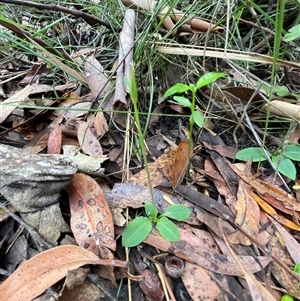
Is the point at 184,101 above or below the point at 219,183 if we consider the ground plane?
above

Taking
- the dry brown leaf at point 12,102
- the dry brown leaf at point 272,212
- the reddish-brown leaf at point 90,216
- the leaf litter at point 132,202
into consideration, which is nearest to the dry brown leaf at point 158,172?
the leaf litter at point 132,202

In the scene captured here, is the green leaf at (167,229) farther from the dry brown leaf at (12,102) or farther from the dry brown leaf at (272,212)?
the dry brown leaf at (12,102)

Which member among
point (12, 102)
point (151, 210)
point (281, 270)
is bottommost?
point (281, 270)

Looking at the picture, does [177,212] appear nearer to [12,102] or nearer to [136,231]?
[136,231]

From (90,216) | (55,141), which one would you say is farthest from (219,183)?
(55,141)

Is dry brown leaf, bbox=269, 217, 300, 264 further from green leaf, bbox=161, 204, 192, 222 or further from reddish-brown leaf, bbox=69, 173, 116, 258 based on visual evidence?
reddish-brown leaf, bbox=69, 173, 116, 258
